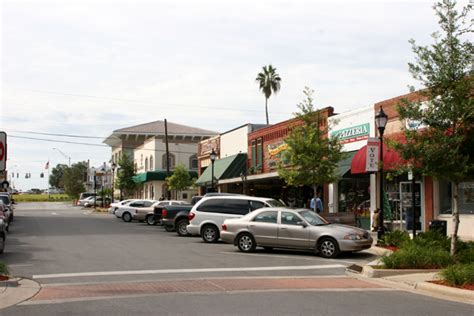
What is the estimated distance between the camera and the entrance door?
23.5m

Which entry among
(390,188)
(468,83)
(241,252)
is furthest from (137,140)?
(468,83)

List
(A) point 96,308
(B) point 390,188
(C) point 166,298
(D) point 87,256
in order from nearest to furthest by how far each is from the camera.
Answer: (A) point 96,308, (C) point 166,298, (D) point 87,256, (B) point 390,188

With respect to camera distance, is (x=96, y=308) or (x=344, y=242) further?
(x=344, y=242)

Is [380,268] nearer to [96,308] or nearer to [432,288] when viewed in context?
[432,288]

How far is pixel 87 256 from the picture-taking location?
1627 centimetres

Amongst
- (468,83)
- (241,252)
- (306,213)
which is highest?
(468,83)

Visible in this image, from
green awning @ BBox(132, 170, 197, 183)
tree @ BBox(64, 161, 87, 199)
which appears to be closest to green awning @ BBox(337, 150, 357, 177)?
green awning @ BBox(132, 170, 197, 183)

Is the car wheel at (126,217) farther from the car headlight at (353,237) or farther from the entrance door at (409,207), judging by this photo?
the car headlight at (353,237)

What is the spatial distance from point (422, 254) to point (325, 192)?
16.7 meters

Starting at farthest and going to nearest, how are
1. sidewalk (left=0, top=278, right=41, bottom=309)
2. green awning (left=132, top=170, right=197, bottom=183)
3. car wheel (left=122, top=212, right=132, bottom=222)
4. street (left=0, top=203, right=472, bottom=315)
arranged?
green awning (left=132, top=170, right=197, bottom=183), car wheel (left=122, top=212, right=132, bottom=222), sidewalk (left=0, top=278, right=41, bottom=309), street (left=0, top=203, right=472, bottom=315)

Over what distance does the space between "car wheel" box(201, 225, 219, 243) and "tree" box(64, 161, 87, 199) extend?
7964 centimetres

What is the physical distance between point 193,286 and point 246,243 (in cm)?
665

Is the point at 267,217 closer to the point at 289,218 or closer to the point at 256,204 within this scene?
the point at 289,218

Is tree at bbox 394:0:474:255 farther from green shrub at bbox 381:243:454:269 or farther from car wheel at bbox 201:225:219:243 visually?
car wheel at bbox 201:225:219:243
